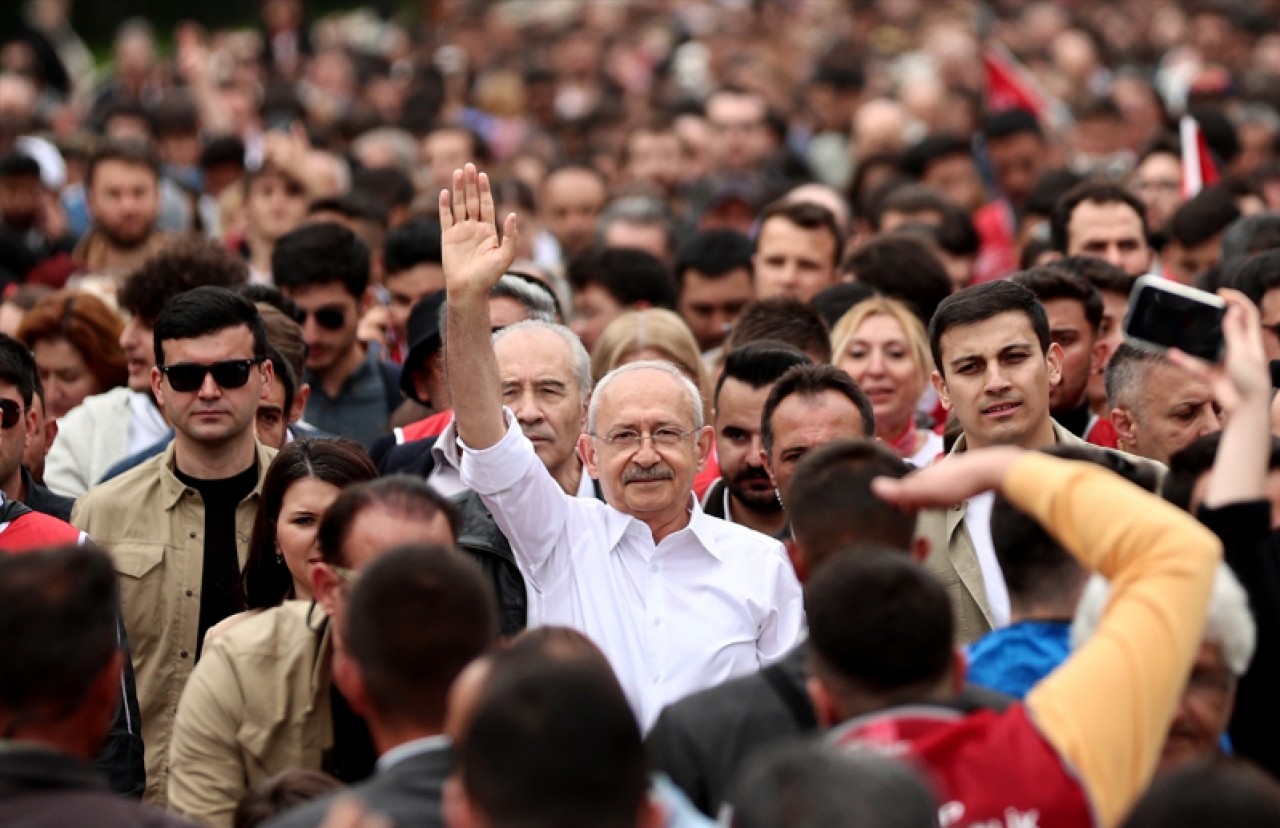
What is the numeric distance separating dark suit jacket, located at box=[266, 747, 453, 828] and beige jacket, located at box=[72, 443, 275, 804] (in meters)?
2.67

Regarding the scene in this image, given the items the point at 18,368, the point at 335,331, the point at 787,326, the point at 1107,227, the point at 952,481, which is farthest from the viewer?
the point at 1107,227

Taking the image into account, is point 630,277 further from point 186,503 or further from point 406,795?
point 406,795

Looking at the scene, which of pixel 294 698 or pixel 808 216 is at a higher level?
pixel 808 216

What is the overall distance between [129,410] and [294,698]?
3363 millimetres

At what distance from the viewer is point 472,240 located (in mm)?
6004

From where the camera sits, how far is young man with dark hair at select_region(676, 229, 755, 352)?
33.3ft

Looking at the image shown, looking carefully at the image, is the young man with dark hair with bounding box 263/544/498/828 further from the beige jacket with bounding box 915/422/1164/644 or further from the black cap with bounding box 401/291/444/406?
the black cap with bounding box 401/291/444/406

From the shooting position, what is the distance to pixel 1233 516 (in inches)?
177

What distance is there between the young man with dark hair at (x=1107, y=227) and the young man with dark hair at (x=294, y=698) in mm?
5362

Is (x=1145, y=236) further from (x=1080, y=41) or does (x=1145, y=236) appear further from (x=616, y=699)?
(x=1080, y=41)

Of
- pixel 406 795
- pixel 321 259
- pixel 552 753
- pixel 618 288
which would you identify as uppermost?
pixel 321 259

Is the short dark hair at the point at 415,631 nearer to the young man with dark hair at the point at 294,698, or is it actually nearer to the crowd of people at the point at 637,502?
the crowd of people at the point at 637,502

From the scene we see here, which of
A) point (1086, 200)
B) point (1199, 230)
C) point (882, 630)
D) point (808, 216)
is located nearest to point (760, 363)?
point (808, 216)

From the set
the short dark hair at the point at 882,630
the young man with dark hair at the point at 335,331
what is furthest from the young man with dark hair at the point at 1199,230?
the short dark hair at the point at 882,630
